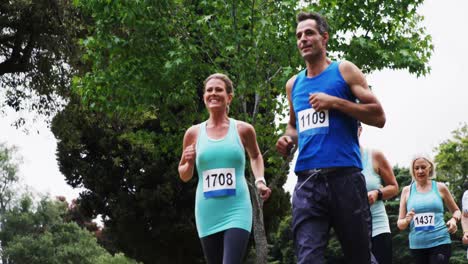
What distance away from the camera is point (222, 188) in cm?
584

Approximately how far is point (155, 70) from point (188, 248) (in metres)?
9.95

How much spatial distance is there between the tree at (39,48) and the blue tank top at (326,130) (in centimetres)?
1518

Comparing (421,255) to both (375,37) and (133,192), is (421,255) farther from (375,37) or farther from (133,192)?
(133,192)

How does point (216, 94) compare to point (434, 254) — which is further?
point (434, 254)

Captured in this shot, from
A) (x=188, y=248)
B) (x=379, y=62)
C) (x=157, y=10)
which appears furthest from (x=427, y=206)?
(x=188, y=248)

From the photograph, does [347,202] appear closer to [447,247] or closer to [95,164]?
[447,247]

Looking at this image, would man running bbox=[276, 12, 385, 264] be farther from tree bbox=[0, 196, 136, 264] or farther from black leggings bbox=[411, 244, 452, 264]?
tree bbox=[0, 196, 136, 264]

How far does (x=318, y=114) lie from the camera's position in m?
4.52

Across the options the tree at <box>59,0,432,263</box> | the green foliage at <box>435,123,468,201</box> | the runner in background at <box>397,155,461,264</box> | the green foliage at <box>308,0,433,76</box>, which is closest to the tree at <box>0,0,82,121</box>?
the tree at <box>59,0,432,263</box>

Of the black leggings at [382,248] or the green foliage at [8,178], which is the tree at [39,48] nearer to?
the black leggings at [382,248]

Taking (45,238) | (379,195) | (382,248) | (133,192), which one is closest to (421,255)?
(382,248)

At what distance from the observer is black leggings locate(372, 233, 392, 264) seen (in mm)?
7594

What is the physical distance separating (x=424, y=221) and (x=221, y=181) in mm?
3976

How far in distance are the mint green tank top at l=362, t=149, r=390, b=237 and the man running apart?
125 inches
